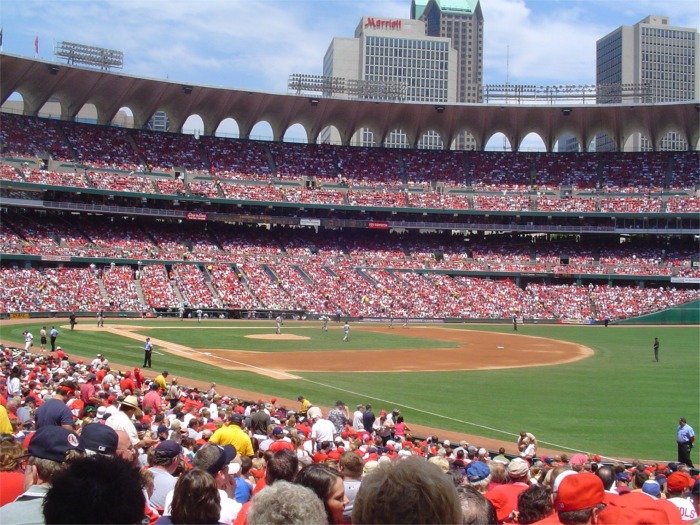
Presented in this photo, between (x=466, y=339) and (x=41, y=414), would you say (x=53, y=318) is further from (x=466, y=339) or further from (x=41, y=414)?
(x=41, y=414)

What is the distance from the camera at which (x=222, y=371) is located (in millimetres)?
29484

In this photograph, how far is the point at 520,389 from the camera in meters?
26.4

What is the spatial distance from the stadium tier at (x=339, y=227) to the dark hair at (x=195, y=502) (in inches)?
2135

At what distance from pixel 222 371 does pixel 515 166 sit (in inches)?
2319

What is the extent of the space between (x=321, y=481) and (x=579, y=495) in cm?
172

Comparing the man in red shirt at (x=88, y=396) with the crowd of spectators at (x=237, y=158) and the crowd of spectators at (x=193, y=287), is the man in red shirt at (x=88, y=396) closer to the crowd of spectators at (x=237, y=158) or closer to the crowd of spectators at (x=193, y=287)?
the crowd of spectators at (x=193, y=287)

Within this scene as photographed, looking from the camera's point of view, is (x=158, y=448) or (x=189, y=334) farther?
(x=189, y=334)

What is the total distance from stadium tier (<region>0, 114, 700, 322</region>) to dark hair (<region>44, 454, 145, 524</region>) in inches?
2158

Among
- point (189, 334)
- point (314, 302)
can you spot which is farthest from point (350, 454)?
point (314, 302)

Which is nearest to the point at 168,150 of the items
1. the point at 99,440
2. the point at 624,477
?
the point at 624,477

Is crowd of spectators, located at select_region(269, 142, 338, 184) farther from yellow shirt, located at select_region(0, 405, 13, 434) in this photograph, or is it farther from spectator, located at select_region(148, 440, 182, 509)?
spectator, located at select_region(148, 440, 182, 509)

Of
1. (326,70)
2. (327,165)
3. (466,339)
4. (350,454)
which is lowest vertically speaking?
(466,339)

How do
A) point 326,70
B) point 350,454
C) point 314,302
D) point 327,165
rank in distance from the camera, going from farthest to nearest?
point 326,70, point 327,165, point 314,302, point 350,454

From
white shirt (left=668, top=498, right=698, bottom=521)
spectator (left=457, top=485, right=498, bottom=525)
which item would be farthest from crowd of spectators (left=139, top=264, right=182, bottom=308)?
spectator (left=457, top=485, right=498, bottom=525)
